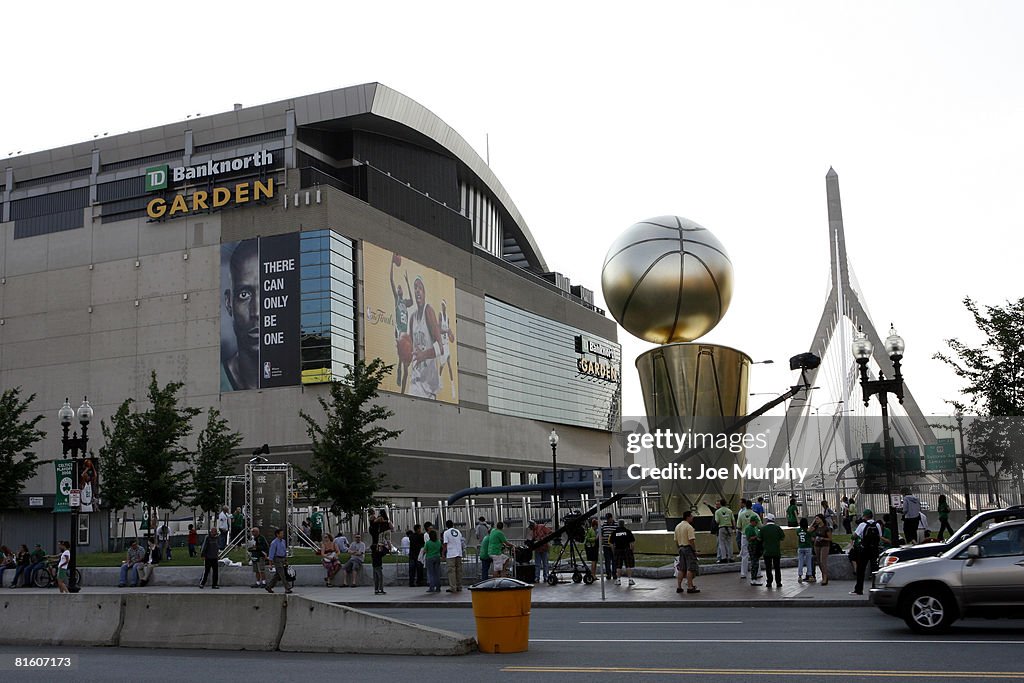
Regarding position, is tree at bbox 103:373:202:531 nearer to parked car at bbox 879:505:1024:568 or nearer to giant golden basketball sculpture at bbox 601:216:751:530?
giant golden basketball sculpture at bbox 601:216:751:530

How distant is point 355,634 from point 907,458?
3672cm

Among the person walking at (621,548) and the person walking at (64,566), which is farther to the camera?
the person walking at (64,566)

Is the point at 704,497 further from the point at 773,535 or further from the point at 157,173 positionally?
the point at 157,173

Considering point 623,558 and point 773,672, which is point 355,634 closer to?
point 773,672

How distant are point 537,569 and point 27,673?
1666 centimetres

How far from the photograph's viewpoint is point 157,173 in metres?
66.2

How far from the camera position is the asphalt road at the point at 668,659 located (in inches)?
415

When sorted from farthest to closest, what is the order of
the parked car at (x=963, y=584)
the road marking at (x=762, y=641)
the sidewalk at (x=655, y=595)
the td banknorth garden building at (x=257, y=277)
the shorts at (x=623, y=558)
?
the td banknorth garden building at (x=257, y=277)
the shorts at (x=623, y=558)
the sidewalk at (x=655, y=595)
the parked car at (x=963, y=584)
the road marking at (x=762, y=641)

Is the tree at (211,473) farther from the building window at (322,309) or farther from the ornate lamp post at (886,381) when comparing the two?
the ornate lamp post at (886,381)

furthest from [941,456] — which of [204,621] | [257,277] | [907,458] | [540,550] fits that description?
[257,277]

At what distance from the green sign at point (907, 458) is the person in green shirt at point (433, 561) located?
83.0 feet

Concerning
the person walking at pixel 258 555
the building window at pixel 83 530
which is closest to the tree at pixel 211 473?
the building window at pixel 83 530

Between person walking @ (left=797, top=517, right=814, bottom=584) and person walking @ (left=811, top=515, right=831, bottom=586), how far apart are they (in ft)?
0.53

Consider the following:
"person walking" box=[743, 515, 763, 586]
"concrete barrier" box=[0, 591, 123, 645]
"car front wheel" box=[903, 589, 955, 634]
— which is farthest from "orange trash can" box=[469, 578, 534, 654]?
"person walking" box=[743, 515, 763, 586]
